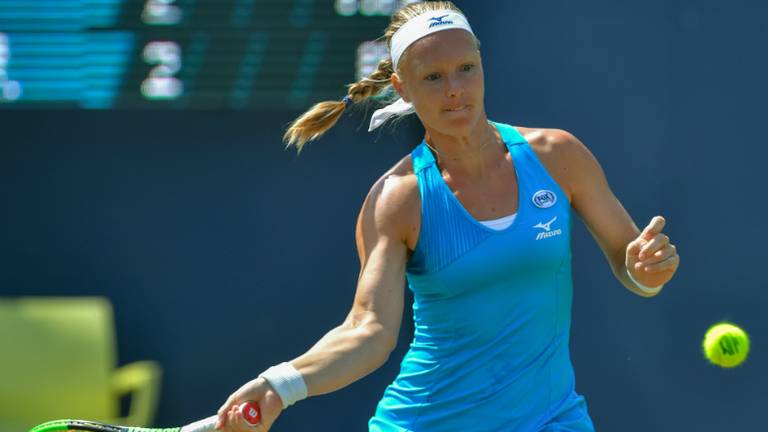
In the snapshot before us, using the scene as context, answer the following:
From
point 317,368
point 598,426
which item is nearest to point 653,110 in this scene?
point 598,426

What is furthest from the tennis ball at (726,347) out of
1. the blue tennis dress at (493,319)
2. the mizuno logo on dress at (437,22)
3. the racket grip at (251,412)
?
the racket grip at (251,412)

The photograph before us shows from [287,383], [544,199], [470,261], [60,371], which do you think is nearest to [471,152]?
[544,199]

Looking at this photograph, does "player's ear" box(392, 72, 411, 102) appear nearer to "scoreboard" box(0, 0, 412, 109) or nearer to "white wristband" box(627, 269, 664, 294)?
"white wristband" box(627, 269, 664, 294)

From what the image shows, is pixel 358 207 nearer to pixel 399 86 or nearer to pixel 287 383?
pixel 399 86

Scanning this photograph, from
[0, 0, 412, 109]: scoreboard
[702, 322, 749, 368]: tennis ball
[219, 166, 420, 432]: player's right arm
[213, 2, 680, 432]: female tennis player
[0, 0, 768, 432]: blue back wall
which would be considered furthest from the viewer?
[0, 0, 768, 432]: blue back wall

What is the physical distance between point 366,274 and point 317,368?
307mm

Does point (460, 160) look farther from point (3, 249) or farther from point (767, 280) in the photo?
point (3, 249)

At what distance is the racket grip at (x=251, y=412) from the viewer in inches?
109

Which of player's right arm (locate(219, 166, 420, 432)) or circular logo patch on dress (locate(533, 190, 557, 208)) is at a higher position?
circular logo patch on dress (locate(533, 190, 557, 208))

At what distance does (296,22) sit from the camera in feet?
16.3

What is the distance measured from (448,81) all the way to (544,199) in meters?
0.39

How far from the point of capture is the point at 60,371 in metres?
5.04

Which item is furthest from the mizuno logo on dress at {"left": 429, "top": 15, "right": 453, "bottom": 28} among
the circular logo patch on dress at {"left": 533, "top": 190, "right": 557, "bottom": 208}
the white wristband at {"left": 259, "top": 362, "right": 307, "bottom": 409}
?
the white wristband at {"left": 259, "top": 362, "right": 307, "bottom": 409}

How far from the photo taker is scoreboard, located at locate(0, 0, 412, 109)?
4930 millimetres
